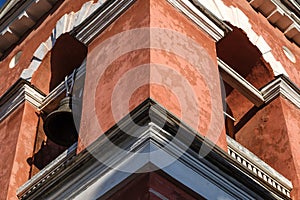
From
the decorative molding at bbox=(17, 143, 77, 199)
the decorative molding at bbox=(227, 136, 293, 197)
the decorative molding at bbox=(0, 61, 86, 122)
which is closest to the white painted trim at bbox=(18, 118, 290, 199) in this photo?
the decorative molding at bbox=(17, 143, 77, 199)

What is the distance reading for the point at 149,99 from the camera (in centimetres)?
801

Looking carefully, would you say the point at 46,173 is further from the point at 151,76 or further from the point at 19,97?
the point at 19,97

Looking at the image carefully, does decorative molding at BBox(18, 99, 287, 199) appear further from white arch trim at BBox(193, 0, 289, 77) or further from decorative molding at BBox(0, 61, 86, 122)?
white arch trim at BBox(193, 0, 289, 77)

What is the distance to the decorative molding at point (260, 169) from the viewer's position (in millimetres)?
9180

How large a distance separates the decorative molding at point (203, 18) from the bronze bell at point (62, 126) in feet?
5.04

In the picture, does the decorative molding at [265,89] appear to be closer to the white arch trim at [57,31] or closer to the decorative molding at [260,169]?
the decorative molding at [260,169]

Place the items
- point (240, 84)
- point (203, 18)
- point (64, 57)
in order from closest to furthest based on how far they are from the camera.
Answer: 1. point (203, 18)
2. point (240, 84)
3. point (64, 57)

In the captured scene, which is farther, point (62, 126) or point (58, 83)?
point (58, 83)

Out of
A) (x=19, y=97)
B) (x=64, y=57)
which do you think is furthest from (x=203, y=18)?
(x=19, y=97)

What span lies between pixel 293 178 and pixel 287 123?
0.86 m

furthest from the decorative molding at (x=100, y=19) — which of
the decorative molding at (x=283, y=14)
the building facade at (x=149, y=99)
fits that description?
the decorative molding at (x=283, y=14)

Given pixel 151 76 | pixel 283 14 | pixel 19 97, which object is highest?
pixel 283 14

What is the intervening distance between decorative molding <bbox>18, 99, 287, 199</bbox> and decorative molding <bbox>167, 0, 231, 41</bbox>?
6.48 feet

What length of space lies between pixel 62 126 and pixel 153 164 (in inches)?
91.0
